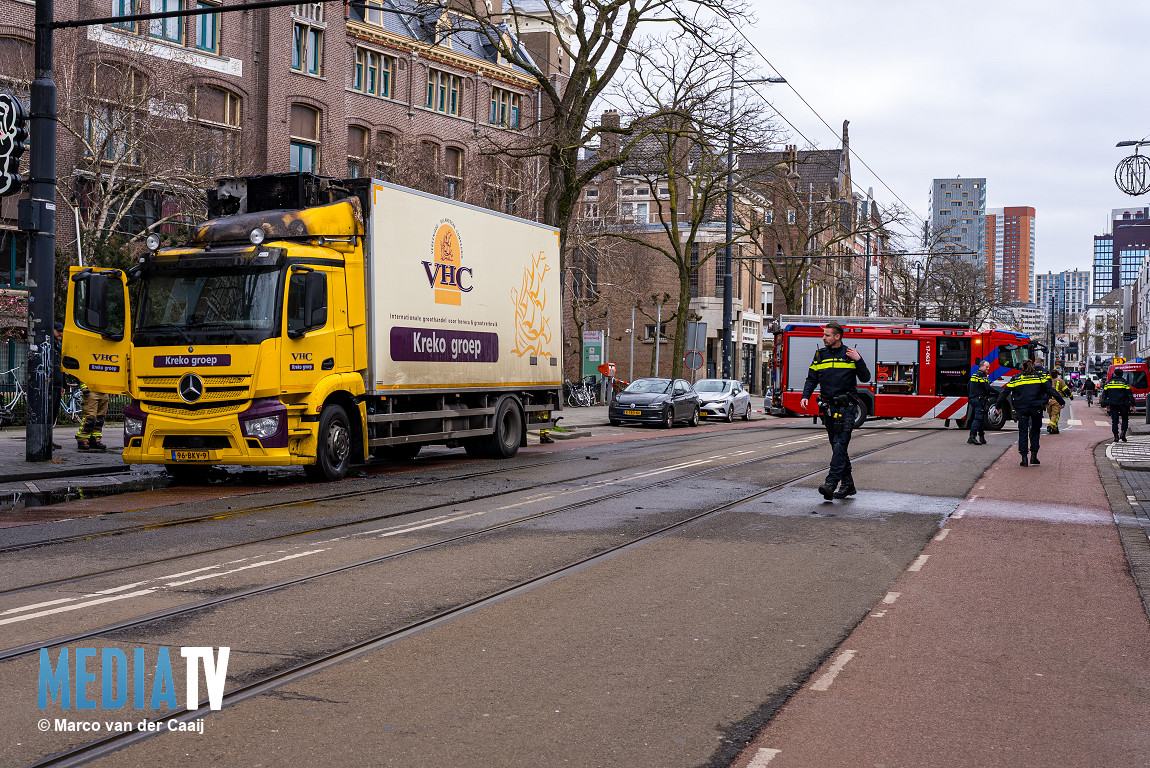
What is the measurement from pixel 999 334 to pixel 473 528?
27.3 m

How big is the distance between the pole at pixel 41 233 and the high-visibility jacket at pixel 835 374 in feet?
31.0

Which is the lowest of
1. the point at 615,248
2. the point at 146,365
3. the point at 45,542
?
the point at 45,542

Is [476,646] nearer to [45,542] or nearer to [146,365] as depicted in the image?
[45,542]

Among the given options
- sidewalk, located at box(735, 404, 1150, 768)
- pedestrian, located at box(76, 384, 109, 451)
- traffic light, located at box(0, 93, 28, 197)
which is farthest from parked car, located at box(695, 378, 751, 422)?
sidewalk, located at box(735, 404, 1150, 768)

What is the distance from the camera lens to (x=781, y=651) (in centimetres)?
605

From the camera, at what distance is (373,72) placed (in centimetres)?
5059

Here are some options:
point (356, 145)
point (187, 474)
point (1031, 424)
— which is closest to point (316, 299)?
point (187, 474)

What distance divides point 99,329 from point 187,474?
79.5 inches

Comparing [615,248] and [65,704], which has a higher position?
[615,248]

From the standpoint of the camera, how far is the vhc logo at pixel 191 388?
13.4 meters

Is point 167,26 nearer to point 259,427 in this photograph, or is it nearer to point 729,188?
→ point 729,188

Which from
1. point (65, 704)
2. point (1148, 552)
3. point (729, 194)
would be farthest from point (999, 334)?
point (65, 704)

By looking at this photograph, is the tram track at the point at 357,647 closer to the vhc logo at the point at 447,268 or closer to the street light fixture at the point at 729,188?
the vhc logo at the point at 447,268

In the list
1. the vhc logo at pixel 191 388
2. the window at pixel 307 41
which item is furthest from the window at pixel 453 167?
the vhc logo at pixel 191 388
